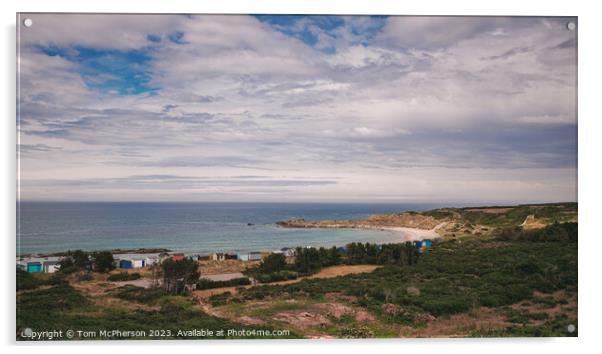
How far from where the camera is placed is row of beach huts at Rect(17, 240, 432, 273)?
422 centimetres

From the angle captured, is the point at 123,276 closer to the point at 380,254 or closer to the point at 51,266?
the point at 51,266

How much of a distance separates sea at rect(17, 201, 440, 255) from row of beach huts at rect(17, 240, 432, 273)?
6 cm

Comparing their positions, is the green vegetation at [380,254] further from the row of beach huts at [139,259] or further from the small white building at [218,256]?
the small white building at [218,256]

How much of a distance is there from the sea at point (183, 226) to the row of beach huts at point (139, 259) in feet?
0.21

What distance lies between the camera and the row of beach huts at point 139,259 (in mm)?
4219

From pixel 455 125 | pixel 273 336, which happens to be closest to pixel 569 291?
pixel 455 125

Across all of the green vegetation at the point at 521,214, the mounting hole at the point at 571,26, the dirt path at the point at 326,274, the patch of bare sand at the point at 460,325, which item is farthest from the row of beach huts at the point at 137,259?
the mounting hole at the point at 571,26

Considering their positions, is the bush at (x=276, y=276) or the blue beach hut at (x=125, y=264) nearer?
the blue beach hut at (x=125, y=264)

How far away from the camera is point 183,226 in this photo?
4.60 meters

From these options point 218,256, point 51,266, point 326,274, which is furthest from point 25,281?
point 326,274

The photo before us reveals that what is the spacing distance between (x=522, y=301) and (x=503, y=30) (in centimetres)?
322

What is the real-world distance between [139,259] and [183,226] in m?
0.64

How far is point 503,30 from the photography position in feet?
14.6
